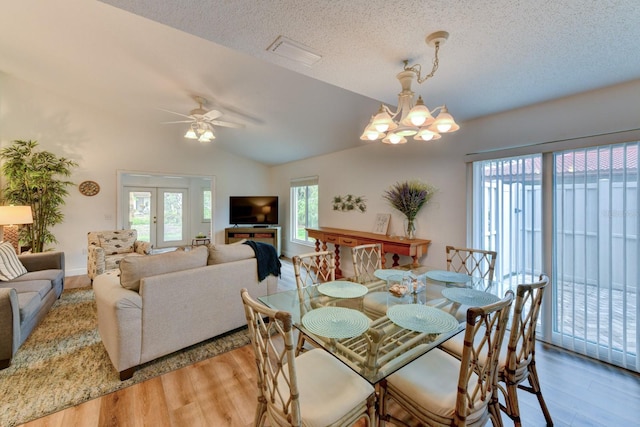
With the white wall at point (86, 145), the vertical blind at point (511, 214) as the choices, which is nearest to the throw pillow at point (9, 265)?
the white wall at point (86, 145)

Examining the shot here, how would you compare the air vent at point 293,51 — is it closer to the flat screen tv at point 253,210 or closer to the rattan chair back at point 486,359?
the rattan chair back at point 486,359

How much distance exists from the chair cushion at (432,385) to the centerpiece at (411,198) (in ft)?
7.25

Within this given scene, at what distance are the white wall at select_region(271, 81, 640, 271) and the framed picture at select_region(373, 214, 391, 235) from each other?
0.09 m

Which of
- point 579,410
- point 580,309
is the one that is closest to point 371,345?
point 579,410

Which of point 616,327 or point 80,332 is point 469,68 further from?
point 80,332

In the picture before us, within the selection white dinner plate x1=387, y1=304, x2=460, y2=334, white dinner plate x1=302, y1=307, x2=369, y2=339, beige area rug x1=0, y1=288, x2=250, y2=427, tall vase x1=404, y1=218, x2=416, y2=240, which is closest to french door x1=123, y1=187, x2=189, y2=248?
beige area rug x1=0, y1=288, x2=250, y2=427

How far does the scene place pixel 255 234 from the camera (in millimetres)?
6172

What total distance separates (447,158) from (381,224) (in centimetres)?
134

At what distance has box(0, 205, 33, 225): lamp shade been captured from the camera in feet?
11.2

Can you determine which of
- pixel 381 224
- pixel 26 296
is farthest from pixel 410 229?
pixel 26 296

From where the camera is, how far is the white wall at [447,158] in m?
2.16

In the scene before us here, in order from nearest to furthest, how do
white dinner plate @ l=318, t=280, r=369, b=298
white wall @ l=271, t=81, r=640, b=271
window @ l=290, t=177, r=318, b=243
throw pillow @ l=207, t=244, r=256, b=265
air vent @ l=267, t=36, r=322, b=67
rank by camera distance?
air vent @ l=267, t=36, r=322, b=67
white dinner plate @ l=318, t=280, r=369, b=298
white wall @ l=271, t=81, r=640, b=271
throw pillow @ l=207, t=244, r=256, b=265
window @ l=290, t=177, r=318, b=243

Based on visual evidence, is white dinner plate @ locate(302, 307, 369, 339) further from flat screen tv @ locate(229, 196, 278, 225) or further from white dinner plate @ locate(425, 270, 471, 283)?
flat screen tv @ locate(229, 196, 278, 225)

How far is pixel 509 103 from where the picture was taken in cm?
248
